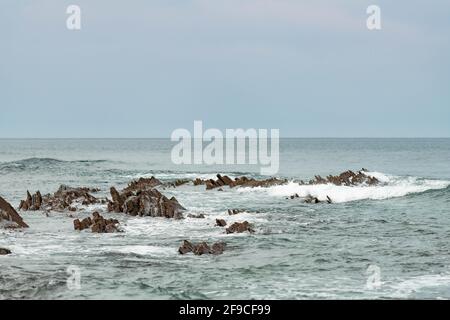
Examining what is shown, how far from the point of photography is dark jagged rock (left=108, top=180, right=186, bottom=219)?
31656 millimetres

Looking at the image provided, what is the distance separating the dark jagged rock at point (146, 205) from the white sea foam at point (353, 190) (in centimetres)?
1405

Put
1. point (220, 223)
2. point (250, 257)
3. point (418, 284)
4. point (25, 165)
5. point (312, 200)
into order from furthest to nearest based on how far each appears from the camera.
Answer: point (25, 165) < point (312, 200) < point (220, 223) < point (250, 257) < point (418, 284)

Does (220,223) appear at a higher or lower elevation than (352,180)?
lower

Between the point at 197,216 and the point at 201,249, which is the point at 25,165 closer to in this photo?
the point at 197,216

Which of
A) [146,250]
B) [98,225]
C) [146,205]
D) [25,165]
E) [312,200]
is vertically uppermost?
[25,165]

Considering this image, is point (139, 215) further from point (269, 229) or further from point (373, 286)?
point (373, 286)

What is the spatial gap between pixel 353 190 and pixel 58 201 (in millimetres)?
22617

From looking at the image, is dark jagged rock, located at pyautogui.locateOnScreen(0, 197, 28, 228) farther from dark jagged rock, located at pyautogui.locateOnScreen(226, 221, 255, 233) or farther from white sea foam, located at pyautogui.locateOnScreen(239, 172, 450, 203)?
white sea foam, located at pyautogui.locateOnScreen(239, 172, 450, 203)

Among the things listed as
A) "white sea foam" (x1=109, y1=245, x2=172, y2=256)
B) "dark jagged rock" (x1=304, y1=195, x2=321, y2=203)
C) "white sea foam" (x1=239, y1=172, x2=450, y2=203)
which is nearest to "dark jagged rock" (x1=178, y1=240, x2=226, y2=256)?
"white sea foam" (x1=109, y1=245, x2=172, y2=256)

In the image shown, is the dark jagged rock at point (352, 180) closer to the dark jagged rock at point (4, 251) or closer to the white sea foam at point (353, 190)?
the white sea foam at point (353, 190)

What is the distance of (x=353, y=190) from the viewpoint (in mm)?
45938

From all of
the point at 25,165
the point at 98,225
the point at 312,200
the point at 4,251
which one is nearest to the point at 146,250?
the point at 4,251

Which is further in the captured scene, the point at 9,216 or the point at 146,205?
the point at 146,205
